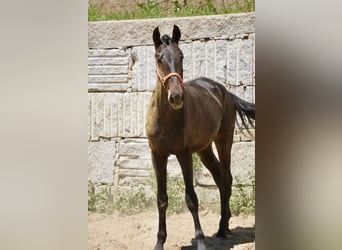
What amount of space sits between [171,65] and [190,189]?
2.04ft

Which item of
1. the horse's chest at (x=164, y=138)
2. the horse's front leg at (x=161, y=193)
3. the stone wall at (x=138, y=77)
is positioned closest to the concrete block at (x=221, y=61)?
the stone wall at (x=138, y=77)

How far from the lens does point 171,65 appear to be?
10.2 feet

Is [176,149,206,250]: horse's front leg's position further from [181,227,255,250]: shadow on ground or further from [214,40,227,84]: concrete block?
[214,40,227,84]: concrete block

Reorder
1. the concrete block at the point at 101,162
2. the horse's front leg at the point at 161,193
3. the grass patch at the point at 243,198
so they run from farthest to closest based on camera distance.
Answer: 1. the concrete block at the point at 101,162
2. the horse's front leg at the point at 161,193
3. the grass patch at the point at 243,198

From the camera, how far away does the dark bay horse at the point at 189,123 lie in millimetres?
3105

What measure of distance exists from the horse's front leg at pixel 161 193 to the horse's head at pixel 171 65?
0.29m

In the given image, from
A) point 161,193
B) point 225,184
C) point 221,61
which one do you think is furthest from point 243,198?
point 221,61

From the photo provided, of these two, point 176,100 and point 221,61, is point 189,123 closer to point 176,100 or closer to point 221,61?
point 176,100

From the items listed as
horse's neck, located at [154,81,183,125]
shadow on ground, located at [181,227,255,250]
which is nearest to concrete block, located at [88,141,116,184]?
horse's neck, located at [154,81,183,125]

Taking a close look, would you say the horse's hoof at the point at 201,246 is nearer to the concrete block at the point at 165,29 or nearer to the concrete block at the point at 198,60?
the concrete block at the point at 198,60

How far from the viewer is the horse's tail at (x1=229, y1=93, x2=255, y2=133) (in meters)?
3.09
